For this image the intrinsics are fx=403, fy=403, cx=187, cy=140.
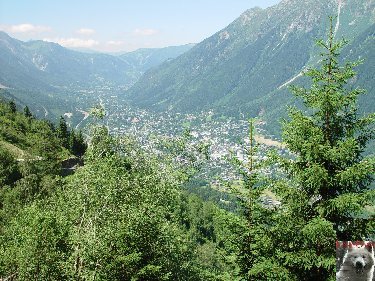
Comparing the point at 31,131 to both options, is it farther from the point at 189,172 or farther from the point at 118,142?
the point at 189,172

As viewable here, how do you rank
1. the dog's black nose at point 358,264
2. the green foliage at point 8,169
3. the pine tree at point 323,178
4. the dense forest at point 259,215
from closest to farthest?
the dog's black nose at point 358,264
the pine tree at point 323,178
the dense forest at point 259,215
the green foliage at point 8,169

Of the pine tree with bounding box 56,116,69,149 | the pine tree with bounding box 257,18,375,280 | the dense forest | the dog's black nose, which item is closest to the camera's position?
the dog's black nose

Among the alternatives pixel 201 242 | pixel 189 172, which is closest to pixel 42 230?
pixel 189 172

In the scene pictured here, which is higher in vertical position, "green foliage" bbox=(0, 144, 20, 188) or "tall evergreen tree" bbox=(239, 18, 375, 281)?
"tall evergreen tree" bbox=(239, 18, 375, 281)

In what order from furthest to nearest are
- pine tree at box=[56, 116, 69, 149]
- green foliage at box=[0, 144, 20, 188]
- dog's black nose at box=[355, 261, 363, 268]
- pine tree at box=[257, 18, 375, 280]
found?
pine tree at box=[56, 116, 69, 149] < green foliage at box=[0, 144, 20, 188] < pine tree at box=[257, 18, 375, 280] < dog's black nose at box=[355, 261, 363, 268]

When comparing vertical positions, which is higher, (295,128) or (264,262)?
(295,128)

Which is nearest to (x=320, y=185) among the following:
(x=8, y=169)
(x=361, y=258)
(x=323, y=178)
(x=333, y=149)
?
(x=323, y=178)

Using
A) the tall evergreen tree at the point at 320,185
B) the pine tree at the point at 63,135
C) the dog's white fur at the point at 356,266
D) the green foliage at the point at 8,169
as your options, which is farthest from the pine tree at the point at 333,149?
the pine tree at the point at 63,135

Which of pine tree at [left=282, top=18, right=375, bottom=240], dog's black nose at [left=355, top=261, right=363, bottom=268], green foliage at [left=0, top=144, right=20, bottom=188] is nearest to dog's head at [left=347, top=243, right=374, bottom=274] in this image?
dog's black nose at [left=355, top=261, right=363, bottom=268]

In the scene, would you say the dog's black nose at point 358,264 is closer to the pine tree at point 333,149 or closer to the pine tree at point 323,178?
the pine tree at point 323,178

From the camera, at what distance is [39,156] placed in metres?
86.0

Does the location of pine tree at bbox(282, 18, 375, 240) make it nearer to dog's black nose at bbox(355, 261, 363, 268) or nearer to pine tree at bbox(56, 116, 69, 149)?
dog's black nose at bbox(355, 261, 363, 268)

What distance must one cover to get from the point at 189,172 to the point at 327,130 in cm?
3973

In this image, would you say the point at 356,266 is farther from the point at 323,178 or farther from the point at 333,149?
the point at 333,149
